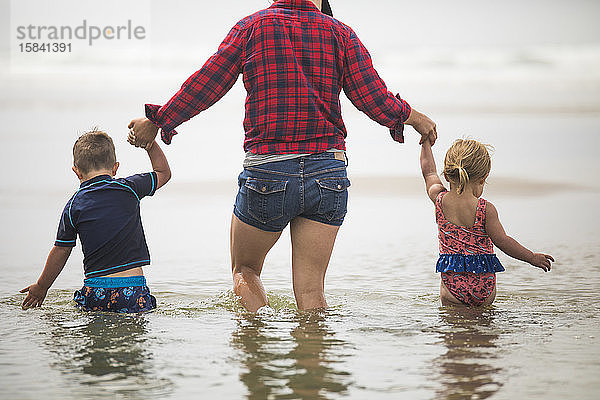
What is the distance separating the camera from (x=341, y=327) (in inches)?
92.8

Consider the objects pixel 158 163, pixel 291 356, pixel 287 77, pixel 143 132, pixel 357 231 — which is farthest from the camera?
pixel 357 231

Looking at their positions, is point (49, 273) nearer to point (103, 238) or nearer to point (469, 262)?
point (103, 238)

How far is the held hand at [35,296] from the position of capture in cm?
265

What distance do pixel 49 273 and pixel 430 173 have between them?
137 centimetres

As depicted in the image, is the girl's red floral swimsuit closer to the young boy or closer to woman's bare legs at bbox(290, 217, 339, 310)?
woman's bare legs at bbox(290, 217, 339, 310)

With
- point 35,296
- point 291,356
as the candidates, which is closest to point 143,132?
point 35,296

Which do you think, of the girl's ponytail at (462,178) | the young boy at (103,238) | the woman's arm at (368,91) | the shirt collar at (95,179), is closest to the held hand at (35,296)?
the young boy at (103,238)

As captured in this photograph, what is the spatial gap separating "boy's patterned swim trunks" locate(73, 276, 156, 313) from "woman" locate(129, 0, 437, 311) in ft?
1.13

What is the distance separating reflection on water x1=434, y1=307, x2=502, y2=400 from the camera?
1715 mm

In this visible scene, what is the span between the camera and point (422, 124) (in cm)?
273

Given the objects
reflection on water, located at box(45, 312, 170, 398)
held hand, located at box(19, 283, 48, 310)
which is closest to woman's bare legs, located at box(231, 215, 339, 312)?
reflection on water, located at box(45, 312, 170, 398)

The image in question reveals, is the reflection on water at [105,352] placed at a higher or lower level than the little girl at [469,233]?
lower

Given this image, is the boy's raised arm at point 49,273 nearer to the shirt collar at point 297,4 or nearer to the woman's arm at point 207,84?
the woman's arm at point 207,84

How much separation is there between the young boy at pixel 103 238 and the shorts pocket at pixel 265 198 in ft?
1.46
